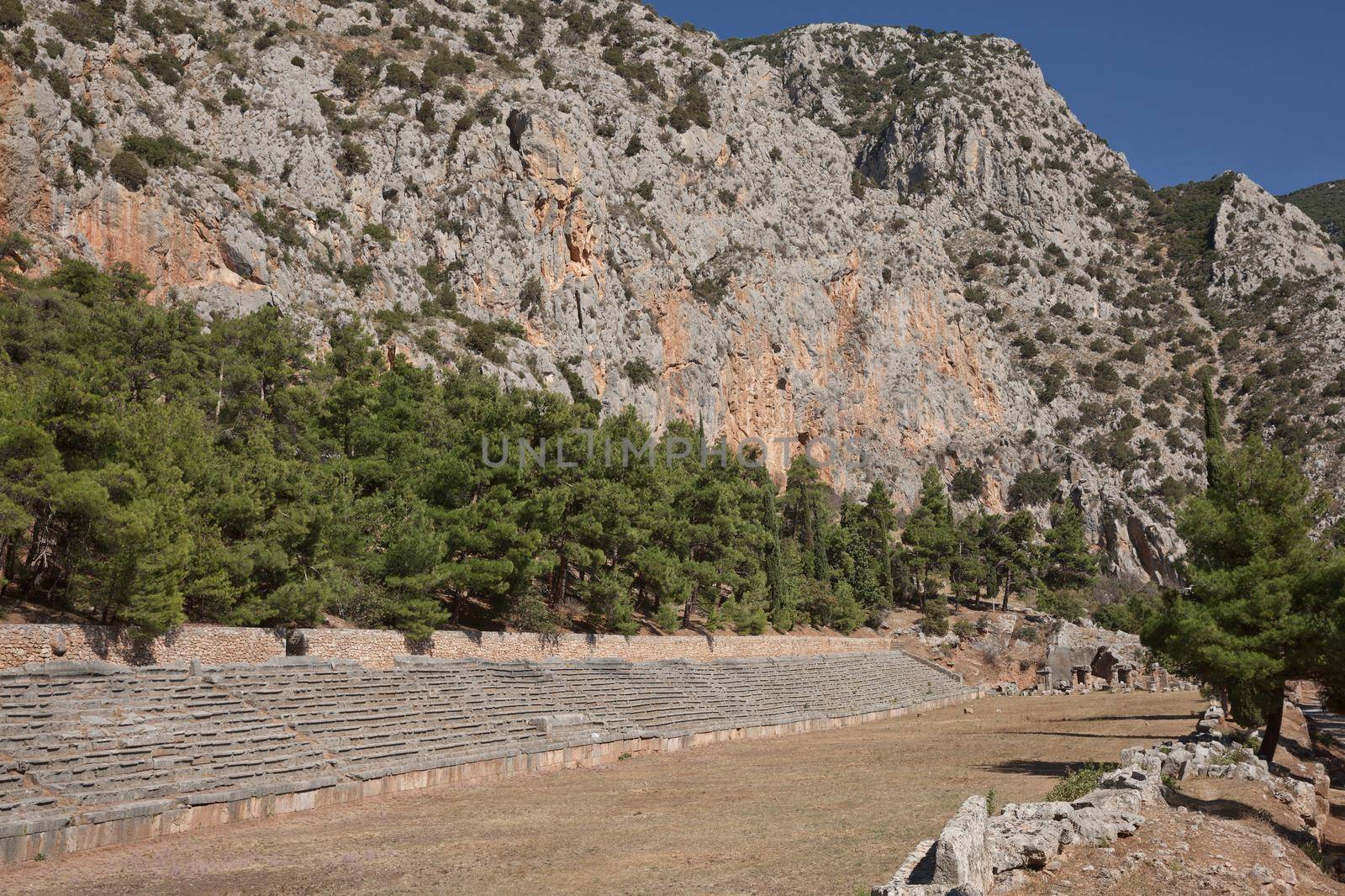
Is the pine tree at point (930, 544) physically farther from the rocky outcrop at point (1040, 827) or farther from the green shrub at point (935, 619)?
the rocky outcrop at point (1040, 827)

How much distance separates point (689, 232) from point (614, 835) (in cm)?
7347

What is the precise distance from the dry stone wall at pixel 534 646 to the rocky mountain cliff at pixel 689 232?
23.3m

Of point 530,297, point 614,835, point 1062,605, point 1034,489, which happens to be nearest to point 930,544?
point 1062,605

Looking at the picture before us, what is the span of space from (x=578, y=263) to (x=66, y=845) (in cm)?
5957

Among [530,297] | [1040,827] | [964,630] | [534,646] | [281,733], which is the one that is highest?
[530,297]

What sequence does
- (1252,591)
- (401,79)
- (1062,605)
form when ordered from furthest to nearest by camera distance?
(401,79), (1062,605), (1252,591)

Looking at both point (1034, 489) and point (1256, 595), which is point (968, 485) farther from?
point (1256, 595)

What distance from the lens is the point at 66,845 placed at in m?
13.1

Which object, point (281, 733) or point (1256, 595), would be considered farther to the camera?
point (281, 733)

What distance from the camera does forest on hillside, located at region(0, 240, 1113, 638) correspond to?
20047mm

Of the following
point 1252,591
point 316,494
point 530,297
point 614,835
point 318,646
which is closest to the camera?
point 614,835

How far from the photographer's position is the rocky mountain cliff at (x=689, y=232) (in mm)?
50531

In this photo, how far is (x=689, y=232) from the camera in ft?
270

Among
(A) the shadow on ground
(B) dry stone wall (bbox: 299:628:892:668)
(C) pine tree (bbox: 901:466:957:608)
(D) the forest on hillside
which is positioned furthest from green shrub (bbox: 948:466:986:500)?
(A) the shadow on ground
